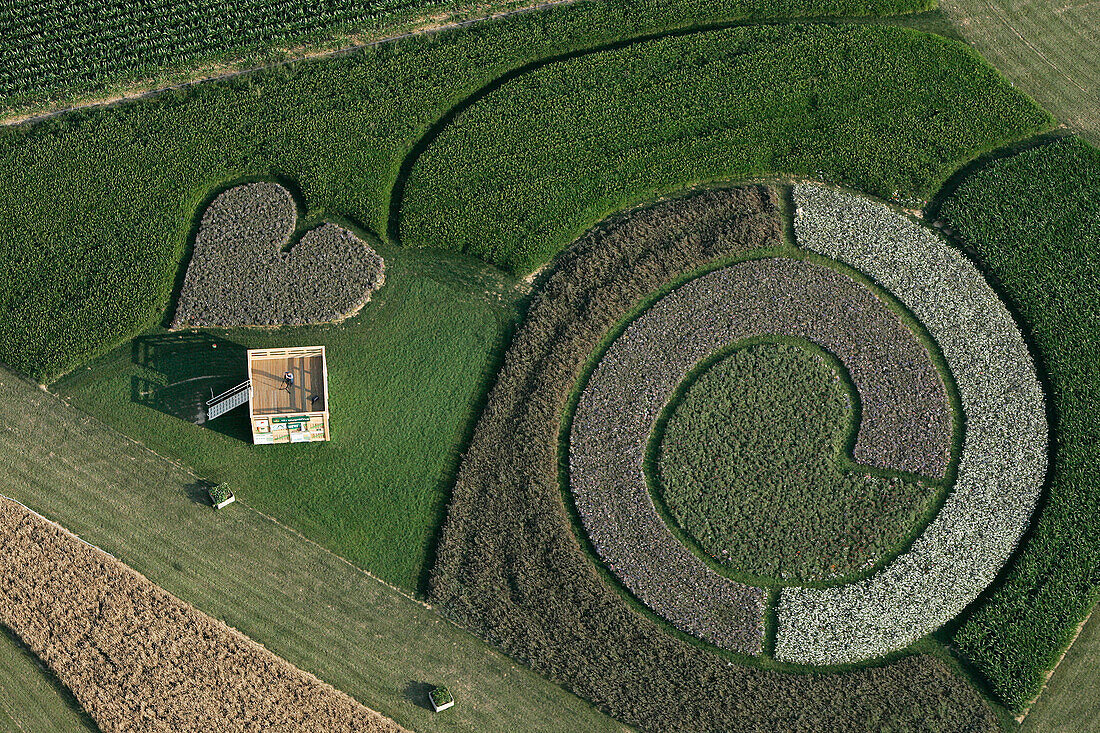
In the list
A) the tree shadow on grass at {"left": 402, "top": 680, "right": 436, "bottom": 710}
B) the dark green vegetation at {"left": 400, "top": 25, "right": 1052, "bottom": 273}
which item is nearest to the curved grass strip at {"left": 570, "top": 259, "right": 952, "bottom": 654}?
the dark green vegetation at {"left": 400, "top": 25, "right": 1052, "bottom": 273}

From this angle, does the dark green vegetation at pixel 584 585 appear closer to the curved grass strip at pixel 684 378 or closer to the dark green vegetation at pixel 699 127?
the curved grass strip at pixel 684 378

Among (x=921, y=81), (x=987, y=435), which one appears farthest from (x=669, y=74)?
(x=987, y=435)

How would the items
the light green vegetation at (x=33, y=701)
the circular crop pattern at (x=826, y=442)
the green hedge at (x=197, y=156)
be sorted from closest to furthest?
the light green vegetation at (x=33, y=701) → the circular crop pattern at (x=826, y=442) → the green hedge at (x=197, y=156)

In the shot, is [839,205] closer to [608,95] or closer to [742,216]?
[742,216]

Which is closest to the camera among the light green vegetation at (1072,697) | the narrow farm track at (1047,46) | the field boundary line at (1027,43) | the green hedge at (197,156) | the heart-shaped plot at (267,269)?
the light green vegetation at (1072,697)

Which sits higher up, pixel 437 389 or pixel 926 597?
pixel 437 389

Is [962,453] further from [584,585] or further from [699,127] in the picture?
[699,127]

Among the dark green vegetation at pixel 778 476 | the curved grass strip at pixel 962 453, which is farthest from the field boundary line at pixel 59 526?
the curved grass strip at pixel 962 453
